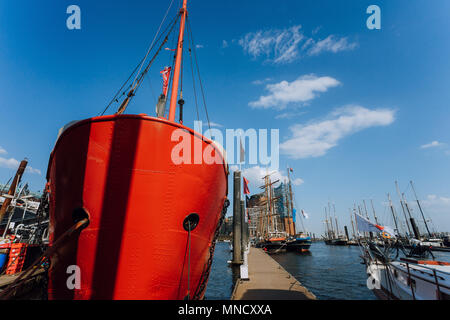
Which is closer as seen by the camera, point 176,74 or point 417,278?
point 176,74

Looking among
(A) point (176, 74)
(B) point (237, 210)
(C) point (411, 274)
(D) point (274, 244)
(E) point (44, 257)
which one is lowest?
(D) point (274, 244)

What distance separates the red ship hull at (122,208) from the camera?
379 cm

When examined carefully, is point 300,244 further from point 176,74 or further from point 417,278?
point 176,74

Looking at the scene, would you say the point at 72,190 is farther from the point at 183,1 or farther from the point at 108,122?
the point at 183,1

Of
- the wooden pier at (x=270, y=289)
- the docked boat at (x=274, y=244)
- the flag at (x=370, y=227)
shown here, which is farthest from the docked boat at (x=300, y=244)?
the flag at (x=370, y=227)

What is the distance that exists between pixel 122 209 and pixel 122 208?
19 millimetres

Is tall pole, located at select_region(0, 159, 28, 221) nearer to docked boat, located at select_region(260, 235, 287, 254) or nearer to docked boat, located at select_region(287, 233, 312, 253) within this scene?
docked boat, located at select_region(260, 235, 287, 254)

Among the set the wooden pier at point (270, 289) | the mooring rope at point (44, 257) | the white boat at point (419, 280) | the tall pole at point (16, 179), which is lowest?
the wooden pier at point (270, 289)

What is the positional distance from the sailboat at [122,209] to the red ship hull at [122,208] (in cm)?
2

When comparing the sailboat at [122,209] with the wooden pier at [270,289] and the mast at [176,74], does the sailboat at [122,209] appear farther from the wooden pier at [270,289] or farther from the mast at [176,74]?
the wooden pier at [270,289]

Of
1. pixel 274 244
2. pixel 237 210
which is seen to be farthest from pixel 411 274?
pixel 274 244

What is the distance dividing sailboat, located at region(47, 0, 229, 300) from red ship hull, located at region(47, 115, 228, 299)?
0.02m

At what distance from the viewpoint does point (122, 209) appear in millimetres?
3871

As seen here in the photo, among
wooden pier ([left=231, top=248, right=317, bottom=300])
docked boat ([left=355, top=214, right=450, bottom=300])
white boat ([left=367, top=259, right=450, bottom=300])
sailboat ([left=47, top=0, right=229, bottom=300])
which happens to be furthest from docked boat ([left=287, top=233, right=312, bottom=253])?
sailboat ([left=47, top=0, right=229, bottom=300])
